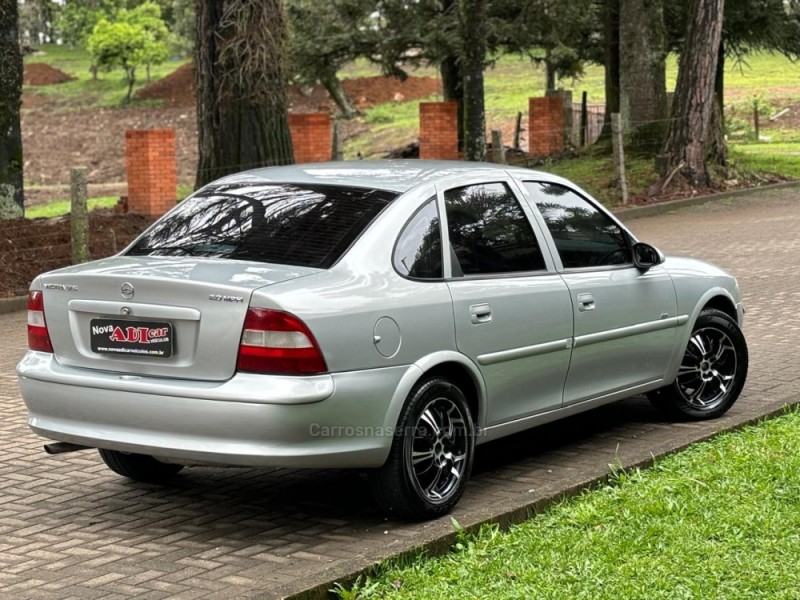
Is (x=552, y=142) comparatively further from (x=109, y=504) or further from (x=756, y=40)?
(x=109, y=504)

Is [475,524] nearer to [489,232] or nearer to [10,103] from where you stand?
[489,232]

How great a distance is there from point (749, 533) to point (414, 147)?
3107cm

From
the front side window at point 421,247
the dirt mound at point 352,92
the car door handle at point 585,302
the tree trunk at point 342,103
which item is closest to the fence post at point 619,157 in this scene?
the car door handle at point 585,302

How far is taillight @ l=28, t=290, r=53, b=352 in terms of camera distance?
260 inches

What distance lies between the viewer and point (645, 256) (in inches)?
314

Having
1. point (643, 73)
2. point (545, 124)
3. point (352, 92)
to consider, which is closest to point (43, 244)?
point (643, 73)

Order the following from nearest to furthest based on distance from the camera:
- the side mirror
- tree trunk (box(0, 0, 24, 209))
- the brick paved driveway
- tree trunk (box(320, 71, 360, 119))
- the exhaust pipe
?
the brick paved driveway → the exhaust pipe → the side mirror → tree trunk (box(0, 0, 24, 209)) → tree trunk (box(320, 71, 360, 119))

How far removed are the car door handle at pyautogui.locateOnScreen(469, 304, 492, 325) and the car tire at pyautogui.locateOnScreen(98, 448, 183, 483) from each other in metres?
1.82

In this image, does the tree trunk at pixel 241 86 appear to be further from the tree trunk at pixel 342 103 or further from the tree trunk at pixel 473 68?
the tree trunk at pixel 342 103

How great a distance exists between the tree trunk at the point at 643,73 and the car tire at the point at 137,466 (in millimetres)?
21525

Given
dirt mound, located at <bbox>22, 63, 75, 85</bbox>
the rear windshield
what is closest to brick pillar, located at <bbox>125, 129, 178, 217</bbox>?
the rear windshield

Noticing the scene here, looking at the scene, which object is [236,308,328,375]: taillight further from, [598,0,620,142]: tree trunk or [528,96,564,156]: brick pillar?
[528,96,564,156]: brick pillar

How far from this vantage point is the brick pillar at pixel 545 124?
116 feet

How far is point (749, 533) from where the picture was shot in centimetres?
595
